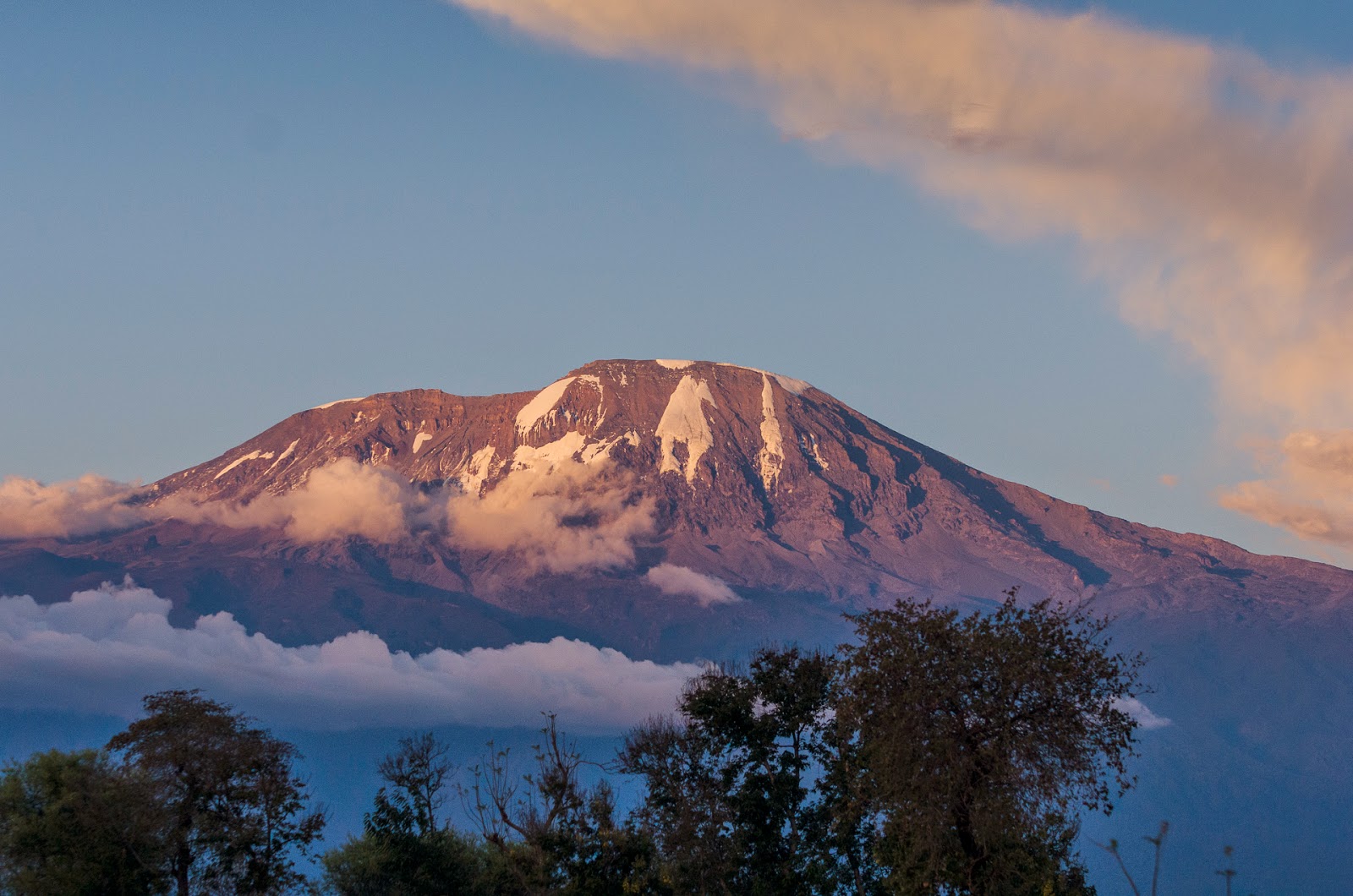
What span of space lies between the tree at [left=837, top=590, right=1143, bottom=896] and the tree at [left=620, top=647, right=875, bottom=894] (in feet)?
40.4

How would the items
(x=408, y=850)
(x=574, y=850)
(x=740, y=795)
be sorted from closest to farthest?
(x=574, y=850)
(x=740, y=795)
(x=408, y=850)

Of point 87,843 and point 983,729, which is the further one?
point 87,843

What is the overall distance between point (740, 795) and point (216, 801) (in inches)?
937

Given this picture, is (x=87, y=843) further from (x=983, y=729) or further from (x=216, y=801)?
(x=983, y=729)

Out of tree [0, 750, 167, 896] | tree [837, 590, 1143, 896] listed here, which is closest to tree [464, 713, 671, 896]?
tree [0, 750, 167, 896]

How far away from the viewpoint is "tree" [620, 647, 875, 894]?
211 feet

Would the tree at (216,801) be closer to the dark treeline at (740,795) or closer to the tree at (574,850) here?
the dark treeline at (740,795)

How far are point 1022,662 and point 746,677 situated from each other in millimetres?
23032

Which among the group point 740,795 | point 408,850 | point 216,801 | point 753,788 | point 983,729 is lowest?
point 408,850

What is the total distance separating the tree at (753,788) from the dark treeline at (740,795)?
115 mm

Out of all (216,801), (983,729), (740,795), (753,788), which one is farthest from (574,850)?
(983,729)

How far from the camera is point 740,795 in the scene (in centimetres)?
6675

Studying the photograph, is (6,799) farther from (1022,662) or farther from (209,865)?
(1022,662)

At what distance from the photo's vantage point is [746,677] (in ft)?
228
